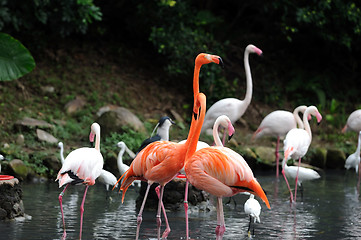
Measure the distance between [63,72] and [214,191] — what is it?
9.75m

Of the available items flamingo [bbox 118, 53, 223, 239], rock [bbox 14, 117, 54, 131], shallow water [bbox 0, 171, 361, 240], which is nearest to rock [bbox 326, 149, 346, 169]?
shallow water [bbox 0, 171, 361, 240]

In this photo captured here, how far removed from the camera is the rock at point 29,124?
11375 millimetres

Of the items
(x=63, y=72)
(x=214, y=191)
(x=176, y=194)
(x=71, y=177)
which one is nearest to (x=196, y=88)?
(x=214, y=191)

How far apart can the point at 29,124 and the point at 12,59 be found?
5.56 ft

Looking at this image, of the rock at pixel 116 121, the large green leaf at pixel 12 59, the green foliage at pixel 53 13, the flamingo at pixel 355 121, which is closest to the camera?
the large green leaf at pixel 12 59

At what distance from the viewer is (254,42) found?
17.3m

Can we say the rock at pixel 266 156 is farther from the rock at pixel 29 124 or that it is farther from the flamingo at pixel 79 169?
the flamingo at pixel 79 169

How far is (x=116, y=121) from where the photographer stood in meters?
11.9

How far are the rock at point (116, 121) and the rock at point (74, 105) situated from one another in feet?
3.82

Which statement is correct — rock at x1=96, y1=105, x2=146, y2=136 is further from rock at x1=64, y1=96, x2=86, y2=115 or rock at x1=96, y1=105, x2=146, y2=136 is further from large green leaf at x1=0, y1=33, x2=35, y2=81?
large green leaf at x1=0, y1=33, x2=35, y2=81

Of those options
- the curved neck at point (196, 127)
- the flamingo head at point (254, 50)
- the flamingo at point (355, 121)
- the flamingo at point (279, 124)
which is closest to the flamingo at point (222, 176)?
the curved neck at point (196, 127)

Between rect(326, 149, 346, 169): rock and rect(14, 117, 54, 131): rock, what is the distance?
6.27 m

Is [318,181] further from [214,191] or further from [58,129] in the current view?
[214,191]

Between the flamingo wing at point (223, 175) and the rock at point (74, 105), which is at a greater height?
the rock at point (74, 105)
